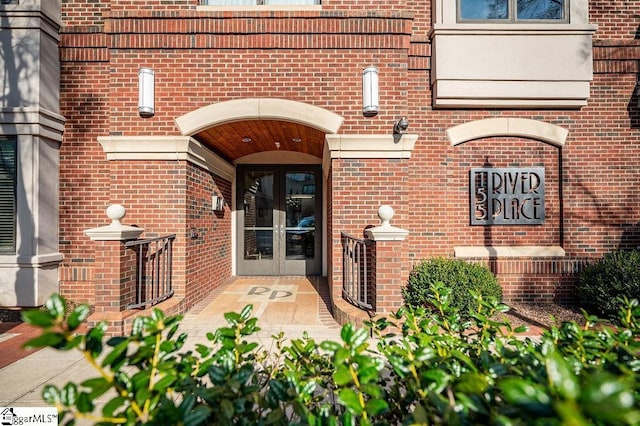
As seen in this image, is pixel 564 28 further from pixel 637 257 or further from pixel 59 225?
pixel 59 225

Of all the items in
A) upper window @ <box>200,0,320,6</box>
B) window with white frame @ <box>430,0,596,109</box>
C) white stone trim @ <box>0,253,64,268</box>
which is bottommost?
white stone trim @ <box>0,253,64,268</box>

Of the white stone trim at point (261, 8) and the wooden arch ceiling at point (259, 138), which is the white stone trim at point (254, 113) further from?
the white stone trim at point (261, 8)

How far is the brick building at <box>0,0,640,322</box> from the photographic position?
4434 millimetres

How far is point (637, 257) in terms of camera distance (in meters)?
4.28

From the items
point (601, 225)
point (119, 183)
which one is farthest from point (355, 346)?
point (601, 225)

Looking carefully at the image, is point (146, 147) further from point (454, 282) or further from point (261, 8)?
point (454, 282)

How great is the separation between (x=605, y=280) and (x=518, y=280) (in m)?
1.04

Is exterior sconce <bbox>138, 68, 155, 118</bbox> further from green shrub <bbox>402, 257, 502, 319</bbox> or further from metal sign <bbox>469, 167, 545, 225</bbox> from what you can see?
metal sign <bbox>469, 167, 545, 225</bbox>

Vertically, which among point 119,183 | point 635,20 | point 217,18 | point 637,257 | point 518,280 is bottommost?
point 518,280

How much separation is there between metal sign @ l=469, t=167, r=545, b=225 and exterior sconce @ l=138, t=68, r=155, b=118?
505cm

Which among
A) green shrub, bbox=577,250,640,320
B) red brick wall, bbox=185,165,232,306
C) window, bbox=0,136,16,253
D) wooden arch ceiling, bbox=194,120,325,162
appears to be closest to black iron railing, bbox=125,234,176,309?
red brick wall, bbox=185,165,232,306

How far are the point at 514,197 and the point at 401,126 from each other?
7.71 ft

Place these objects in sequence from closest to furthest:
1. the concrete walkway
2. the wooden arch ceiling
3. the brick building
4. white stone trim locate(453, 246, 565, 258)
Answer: the concrete walkway < the brick building < the wooden arch ceiling < white stone trim locate(453, 246, 565, 258)

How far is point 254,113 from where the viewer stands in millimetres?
4473
